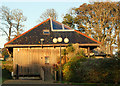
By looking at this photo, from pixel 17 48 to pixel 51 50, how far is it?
14.2 ft

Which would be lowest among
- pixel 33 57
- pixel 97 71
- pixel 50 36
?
pixel 97 71

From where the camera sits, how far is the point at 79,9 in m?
54.1

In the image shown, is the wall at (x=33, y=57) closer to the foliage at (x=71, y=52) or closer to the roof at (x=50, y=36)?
the roof at (x=50, y=36)

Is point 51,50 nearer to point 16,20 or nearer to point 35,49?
point 35,49

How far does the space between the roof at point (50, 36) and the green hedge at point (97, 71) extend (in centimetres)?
859

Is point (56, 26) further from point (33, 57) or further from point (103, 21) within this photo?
point (103, 21)

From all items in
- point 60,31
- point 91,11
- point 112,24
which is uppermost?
point 91,11

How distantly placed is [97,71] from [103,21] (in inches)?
1199

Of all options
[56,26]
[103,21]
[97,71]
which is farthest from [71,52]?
[103,21]

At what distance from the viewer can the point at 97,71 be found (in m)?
20.6

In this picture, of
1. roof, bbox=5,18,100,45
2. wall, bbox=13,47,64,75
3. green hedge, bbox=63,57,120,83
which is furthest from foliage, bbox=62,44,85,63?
green hedge, bbox=63,57,120,83

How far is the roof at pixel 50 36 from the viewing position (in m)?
30.4

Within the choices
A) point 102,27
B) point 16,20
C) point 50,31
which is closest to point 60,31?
point 50,31

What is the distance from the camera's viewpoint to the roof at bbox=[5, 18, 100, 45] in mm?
30359
